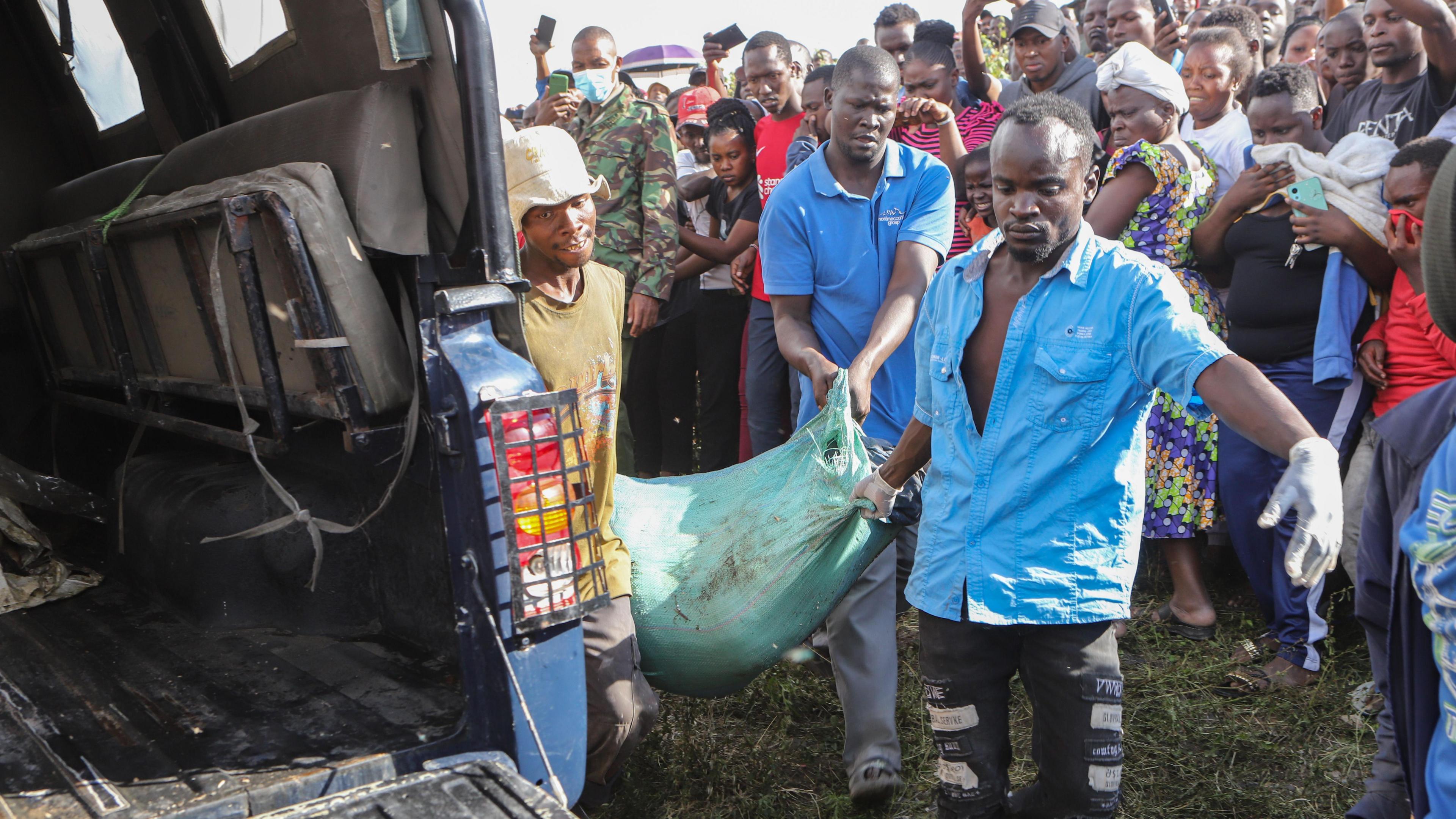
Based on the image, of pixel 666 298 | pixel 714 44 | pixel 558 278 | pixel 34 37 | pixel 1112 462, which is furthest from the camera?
pixel 714 44

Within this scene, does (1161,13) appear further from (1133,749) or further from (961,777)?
(961,777)

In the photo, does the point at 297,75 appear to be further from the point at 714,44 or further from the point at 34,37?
the point at 714,44

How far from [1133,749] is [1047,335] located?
1.67m

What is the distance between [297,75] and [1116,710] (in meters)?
2.61

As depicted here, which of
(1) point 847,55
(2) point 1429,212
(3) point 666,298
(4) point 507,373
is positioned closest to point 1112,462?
(2) point 1429,212

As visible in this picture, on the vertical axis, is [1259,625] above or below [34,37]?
below

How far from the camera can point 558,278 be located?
9.14 ft

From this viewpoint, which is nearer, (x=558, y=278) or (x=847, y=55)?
(x=558, y=278)

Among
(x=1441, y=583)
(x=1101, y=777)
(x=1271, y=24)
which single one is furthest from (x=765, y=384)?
(x=1271, y=24)

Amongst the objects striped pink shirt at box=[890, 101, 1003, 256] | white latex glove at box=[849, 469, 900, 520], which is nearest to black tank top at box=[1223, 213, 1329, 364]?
striped pink shirt at box=[890, 101, 1003, 256]

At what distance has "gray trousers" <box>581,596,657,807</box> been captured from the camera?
258cm

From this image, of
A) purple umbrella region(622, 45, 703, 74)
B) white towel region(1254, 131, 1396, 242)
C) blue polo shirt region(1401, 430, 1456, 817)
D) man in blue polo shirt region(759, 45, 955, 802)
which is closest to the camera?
blue polo shirt region(1401, 430, 1456, 817)

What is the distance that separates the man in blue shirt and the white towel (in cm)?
175

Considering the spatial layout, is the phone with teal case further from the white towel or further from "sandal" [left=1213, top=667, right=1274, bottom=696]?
"sandal" [left=1213, top=667, right=1274, bottom=696]
